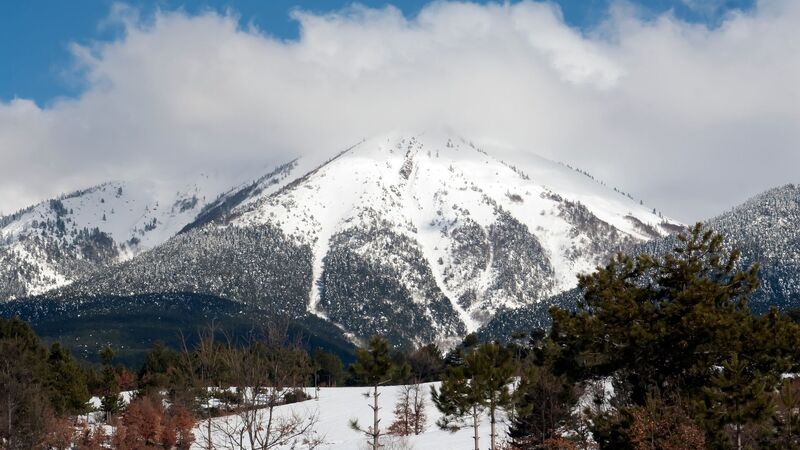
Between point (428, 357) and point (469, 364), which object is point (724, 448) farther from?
point (428, 357)

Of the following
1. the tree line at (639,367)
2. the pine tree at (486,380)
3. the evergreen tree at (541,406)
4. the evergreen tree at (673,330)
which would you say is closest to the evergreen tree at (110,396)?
the tree line at (639,367)

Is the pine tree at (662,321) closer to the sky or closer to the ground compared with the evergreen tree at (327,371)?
closer to the ground

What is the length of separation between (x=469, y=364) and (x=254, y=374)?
26.5m

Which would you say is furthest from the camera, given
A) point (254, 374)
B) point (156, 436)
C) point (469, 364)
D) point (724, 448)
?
point (156, 436)

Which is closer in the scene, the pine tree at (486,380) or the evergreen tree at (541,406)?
the pine tree at (486,380)

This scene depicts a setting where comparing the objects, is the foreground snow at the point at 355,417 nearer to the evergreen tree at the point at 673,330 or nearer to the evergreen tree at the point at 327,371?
the evergreen tree at the point at 327,371

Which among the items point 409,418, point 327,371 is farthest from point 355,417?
point 327,371

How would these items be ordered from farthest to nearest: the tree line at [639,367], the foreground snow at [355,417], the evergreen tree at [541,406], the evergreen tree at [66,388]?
the evergreen tree at [66,388] → the foreground snow at [355,417] → the evergreen tree at [541,406] → the tree line at [639,367]

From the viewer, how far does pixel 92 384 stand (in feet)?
365

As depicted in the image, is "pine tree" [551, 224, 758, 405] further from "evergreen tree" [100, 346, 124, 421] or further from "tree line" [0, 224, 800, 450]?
"evergreen tree" [100, 346, 124, 421]

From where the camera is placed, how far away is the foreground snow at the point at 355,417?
77750mm

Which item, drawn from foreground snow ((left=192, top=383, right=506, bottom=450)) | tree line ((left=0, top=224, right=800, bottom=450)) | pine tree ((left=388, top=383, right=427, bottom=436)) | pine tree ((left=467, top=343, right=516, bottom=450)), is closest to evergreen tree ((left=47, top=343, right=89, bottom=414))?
foreground snow ((left=192, top=383, right=506, bottom=450))

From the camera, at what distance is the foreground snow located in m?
77.8

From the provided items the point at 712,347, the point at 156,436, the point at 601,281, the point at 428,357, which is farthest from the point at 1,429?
the point at 428,357
